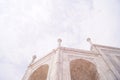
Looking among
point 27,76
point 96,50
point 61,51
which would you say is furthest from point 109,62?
point 27,76

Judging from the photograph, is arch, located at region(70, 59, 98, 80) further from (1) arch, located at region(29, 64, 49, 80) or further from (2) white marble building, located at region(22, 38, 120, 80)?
(1) arch, located at region(29, 64, 49, 80)

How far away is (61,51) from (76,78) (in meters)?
2.50

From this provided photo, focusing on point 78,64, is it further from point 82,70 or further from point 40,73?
point 40,73

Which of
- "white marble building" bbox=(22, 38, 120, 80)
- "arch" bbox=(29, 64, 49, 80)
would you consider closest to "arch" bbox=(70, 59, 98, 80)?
"white marble building" bbox=(22, 38, 120, 80)

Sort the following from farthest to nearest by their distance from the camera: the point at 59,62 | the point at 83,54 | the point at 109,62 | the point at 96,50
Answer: the point at 96,50, the point at 83,54, the point at 109,62, the point at 59,62

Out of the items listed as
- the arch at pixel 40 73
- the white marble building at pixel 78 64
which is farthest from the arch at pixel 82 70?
the arch at pixel 40 73

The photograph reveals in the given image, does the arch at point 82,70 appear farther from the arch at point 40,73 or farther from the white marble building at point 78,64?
the arch at point 40,73

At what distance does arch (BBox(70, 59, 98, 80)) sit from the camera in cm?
1169

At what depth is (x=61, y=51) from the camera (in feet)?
39.5

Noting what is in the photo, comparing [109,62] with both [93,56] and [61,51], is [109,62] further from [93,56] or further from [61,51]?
[61,51]

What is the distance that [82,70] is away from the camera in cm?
1190

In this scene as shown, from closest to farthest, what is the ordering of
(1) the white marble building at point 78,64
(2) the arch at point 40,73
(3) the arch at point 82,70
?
(1) the white marble building at point 78,64 → (3) the arch at point 82,70 → (2) the arch at point 40,73

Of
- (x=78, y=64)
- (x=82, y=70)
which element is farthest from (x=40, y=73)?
(x=82, y=70)

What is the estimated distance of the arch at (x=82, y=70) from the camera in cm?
1169
